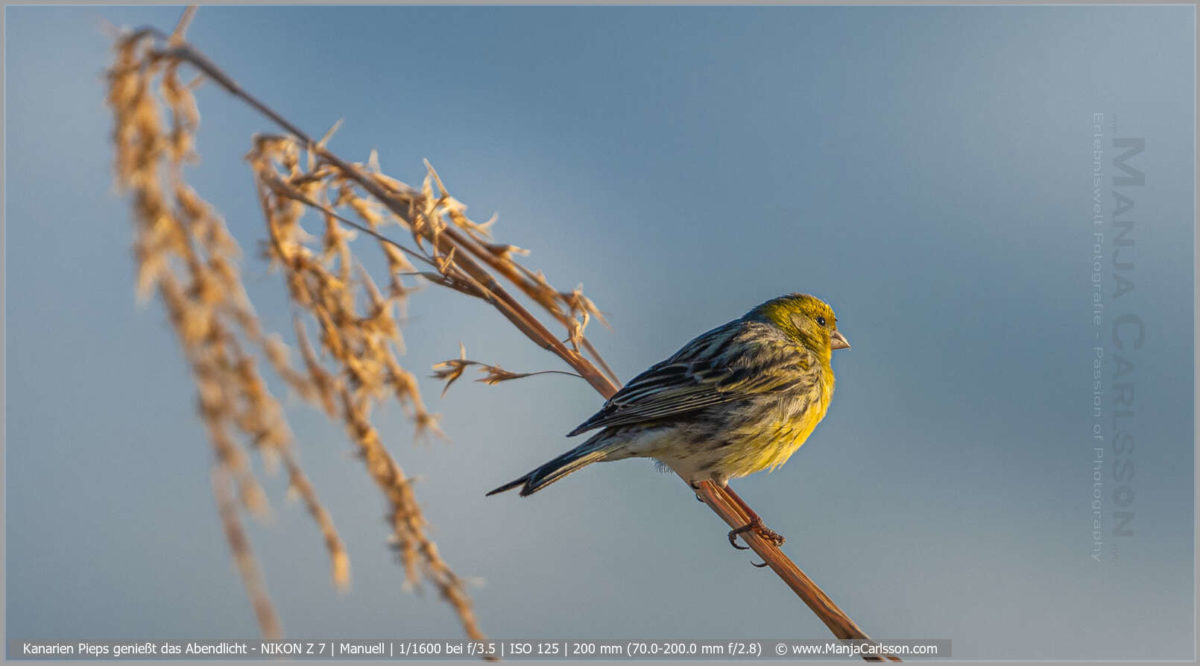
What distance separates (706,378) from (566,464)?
3.00 ft

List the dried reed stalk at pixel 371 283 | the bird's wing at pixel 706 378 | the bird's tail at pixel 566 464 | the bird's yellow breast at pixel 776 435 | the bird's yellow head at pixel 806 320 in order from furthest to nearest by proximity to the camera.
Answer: the bird's yellow head at pixel 806 320 → the bird's yellow breast at pixel 776 435 → the bird's wing at pixel 706 378 → the bird's tail at pixel 566 464 → the dried reed stalk at pixel 371 283

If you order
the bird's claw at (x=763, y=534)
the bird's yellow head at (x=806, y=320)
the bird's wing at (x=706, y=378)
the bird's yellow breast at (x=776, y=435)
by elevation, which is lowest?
the bird's claw at (x=763, y=534)

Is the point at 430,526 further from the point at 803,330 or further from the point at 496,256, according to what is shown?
the point at 803,330

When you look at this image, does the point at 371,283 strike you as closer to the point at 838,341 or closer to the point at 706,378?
the point at 706,378

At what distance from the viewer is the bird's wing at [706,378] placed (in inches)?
114

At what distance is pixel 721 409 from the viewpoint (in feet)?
10.8

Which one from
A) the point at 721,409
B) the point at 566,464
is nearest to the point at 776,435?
the point at 721,409

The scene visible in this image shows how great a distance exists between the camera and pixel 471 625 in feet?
4.68

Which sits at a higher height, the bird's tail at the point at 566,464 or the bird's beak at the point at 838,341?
the bird's beak at the point at 838,341

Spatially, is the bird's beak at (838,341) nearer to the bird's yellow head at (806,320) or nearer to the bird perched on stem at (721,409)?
the bird's yellow head at (806,320)

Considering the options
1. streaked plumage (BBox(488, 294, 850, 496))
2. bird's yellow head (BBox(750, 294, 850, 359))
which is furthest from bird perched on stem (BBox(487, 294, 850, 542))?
bird's yellow head (BBox(750, 294, 850, 359))

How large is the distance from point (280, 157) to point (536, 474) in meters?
1.06

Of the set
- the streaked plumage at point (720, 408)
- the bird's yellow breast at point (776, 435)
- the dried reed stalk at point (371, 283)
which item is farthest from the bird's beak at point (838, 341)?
the dried reed stalk at point (371, 283)

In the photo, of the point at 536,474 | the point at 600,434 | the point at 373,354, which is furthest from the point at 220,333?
the point at 600,434
